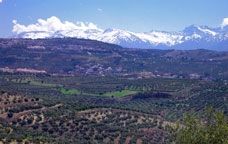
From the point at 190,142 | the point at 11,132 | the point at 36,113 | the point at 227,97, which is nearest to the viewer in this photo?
the point at 190,142

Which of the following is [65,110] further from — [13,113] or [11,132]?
[11,132]

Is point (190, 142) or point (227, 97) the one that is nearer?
point (190, 142)

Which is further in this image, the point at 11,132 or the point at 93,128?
the point at 93,128

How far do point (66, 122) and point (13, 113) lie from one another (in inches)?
615

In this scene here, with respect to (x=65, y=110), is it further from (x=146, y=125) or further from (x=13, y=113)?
(x=146, y=125)

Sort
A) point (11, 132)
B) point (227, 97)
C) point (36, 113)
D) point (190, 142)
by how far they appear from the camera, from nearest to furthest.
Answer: point (190, 142) < point (11, 132) < point (36, 113) < point (227, 97)

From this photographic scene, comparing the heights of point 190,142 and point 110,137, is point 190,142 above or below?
above

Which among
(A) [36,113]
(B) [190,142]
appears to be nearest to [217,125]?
(B) [190,142]

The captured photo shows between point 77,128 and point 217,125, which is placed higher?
point 217,125

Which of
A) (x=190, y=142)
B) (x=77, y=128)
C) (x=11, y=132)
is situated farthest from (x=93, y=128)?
(x=190, y=142)

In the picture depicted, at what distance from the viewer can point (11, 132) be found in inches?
4126

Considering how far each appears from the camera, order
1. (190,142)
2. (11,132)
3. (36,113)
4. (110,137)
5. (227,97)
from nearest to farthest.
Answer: (190,142), (11,132), (110,137), (36,113), (227,97)

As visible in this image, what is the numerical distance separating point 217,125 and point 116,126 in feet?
236

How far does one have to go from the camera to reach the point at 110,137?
118250mm
